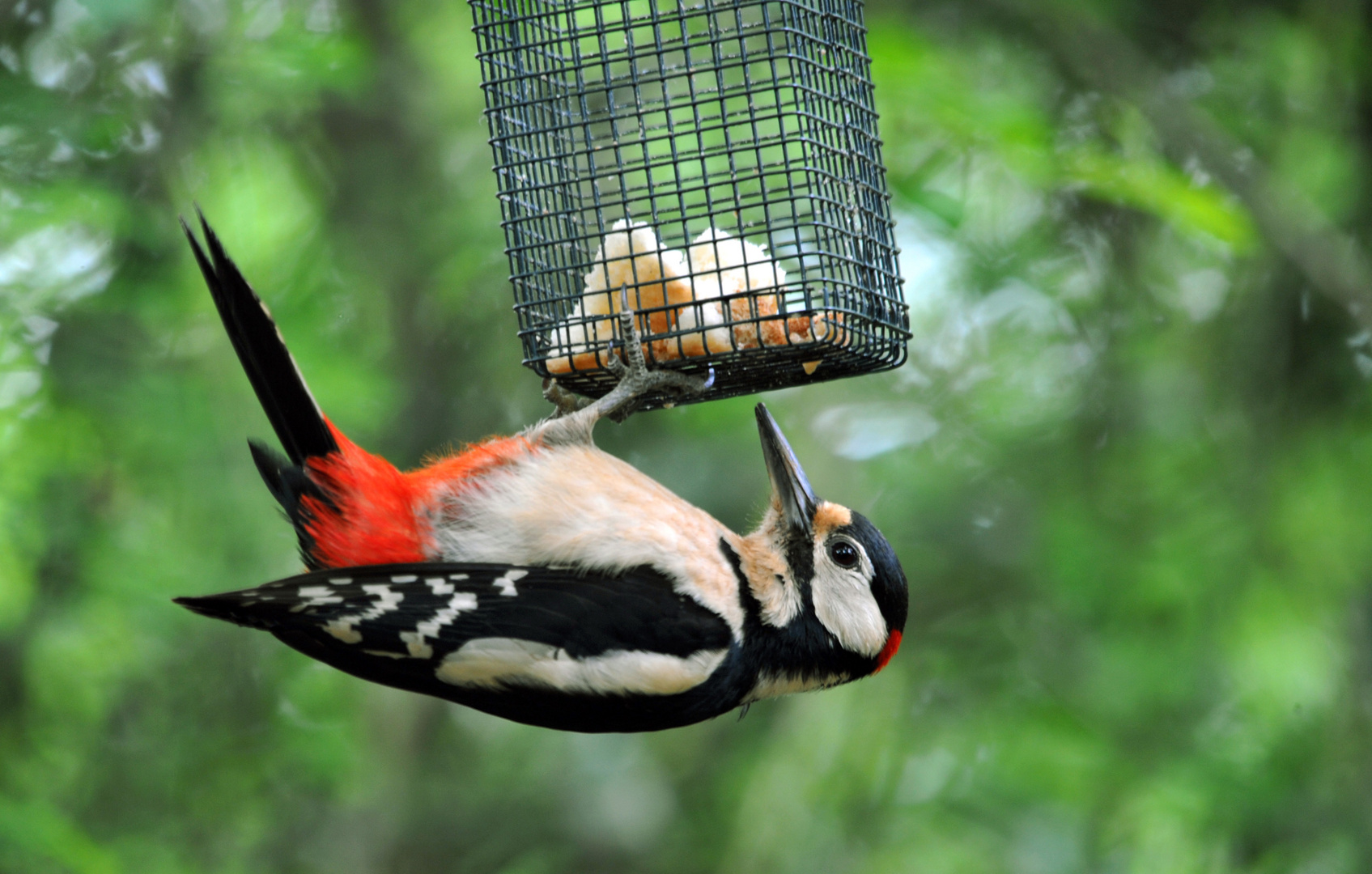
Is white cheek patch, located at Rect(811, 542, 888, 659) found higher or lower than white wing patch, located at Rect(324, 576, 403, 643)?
lower

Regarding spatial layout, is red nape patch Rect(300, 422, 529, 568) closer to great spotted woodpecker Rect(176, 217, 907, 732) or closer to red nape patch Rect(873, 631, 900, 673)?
great spotted woodpecker Rect(176, 217, 907, 732)

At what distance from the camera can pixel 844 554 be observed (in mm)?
2838

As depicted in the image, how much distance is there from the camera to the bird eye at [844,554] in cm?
282

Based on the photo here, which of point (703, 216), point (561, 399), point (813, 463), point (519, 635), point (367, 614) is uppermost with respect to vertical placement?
point (703, 216)

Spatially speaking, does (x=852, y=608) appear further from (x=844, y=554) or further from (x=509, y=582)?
(x=509, y=582)

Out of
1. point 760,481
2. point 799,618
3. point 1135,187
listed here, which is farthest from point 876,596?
point 760,481

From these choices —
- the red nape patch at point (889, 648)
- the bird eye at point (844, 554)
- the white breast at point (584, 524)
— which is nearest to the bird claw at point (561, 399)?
the white breast at point (584, 524)

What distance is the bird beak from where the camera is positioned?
2857 millimetres

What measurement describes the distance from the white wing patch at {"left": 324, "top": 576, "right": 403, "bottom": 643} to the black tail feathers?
401 millimetres

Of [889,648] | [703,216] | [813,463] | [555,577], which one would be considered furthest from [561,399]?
[813,463]

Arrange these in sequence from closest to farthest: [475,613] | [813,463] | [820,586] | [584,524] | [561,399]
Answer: [475,613]
[584,524]
[820,586]
[561,399]
[813,463]

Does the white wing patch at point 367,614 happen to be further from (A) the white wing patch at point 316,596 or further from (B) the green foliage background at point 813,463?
(B) the green foliage background at point 813,463

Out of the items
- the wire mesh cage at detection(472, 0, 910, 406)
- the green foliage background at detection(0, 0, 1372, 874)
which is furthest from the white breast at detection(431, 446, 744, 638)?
the green foliage background at detection(0, 0, 1372, 874)

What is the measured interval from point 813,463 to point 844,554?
60.7 inches
